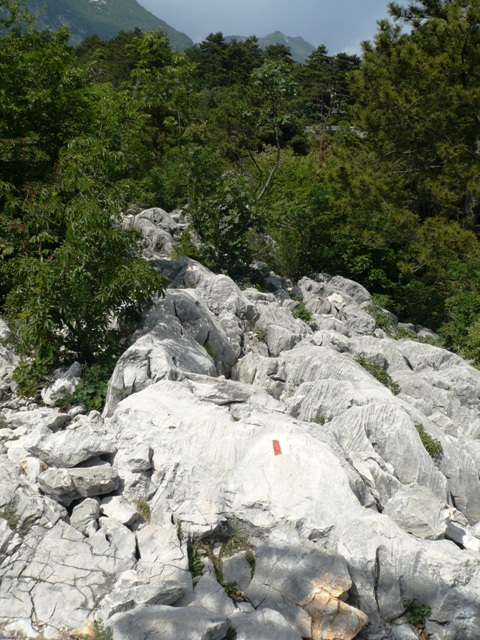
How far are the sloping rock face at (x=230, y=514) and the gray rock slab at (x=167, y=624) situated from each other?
16 millimetres

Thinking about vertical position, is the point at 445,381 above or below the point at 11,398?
above

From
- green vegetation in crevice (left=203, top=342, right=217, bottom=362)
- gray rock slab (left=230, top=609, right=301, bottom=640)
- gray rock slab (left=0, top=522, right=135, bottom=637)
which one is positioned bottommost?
gray rock slab (left=0, top=522, right=135, bottom=637)

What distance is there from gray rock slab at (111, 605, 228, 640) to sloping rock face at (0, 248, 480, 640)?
2 centimetres

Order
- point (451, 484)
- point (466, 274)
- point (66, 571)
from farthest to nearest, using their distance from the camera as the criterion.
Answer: point (466, 274)
point (451, 484)
point (66, 571)

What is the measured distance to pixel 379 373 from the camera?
44.0ft

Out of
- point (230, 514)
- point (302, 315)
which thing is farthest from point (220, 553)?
point (302, 315)

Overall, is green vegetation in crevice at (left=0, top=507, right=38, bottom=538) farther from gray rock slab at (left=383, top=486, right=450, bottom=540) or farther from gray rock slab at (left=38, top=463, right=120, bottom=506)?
gray rock slab at (left=383, top=486, right=450, bottom=540)

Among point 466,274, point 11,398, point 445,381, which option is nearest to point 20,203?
point 11,398

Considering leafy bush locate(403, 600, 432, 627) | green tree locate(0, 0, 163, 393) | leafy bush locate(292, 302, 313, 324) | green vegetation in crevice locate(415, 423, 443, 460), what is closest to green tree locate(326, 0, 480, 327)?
leafy bush locate(292, 302, 313, 324)

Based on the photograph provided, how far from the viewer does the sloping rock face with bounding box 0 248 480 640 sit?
5.90m

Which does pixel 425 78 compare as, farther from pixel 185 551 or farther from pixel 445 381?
pixel 185 551

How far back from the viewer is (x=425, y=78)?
21875mm

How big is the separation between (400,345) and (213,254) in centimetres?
758

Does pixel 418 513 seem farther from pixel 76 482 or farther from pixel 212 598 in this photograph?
pixel 76 482
